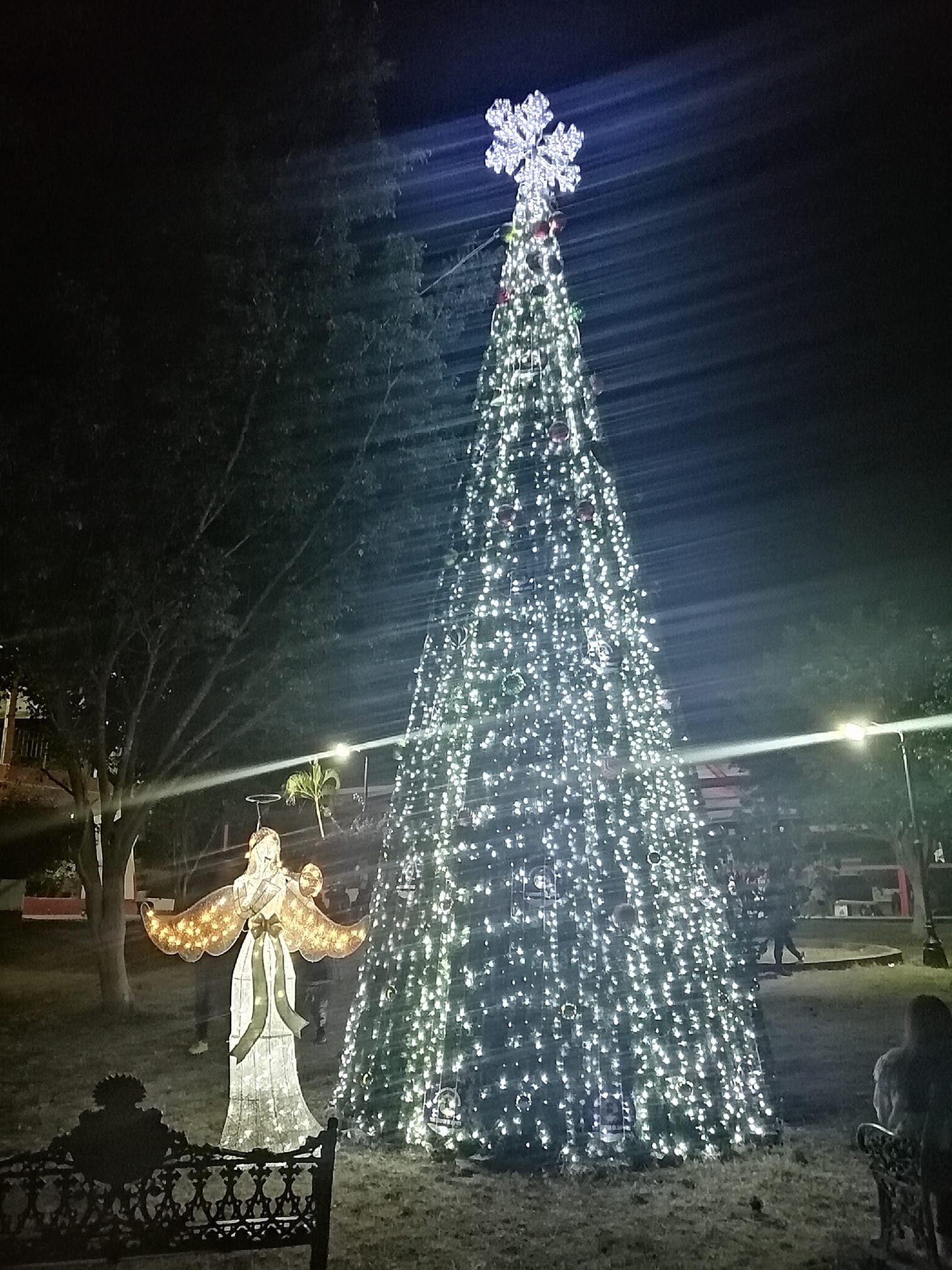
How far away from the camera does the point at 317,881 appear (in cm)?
693

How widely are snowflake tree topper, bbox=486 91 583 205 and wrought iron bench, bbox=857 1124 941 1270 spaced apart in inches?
312

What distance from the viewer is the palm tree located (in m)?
20.8

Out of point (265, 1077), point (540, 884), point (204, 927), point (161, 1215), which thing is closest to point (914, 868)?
point (540, 884)

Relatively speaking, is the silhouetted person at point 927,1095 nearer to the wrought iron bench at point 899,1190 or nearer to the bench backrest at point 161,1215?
the wrought iron bench at point 899,1190

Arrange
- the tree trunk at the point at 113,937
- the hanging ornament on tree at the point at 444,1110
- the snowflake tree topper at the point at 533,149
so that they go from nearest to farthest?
the hanging ornament on tree at the point at 444,1110 → the snowflake tree topper at the point at 533,149 → the tree trunk at the point at 113,937

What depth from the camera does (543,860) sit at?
697 centimetres

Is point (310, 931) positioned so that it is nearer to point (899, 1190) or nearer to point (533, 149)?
point (899, 1190)

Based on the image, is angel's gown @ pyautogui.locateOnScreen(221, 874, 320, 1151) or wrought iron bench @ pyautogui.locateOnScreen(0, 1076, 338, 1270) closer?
wrought iron bench @ pyautogui.locateOnScreen(0, 1076, 338, 1270)

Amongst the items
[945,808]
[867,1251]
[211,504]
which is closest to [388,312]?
[211,504]

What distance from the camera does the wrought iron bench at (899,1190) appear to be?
4578 millimetres

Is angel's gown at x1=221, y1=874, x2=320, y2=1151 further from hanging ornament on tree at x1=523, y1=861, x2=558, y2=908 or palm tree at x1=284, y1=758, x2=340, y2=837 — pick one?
palm tree at x1=284, y1=758, x2=340, y2=837

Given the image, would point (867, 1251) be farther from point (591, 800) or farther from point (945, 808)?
point (945, 808)

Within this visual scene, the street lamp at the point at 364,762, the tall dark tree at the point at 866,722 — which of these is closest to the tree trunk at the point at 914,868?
the tall dark tree at the point at 866,722

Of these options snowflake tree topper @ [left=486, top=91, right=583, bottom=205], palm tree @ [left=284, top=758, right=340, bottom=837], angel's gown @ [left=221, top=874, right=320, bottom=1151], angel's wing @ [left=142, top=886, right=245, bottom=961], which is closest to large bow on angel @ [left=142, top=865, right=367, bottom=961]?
angel's wing @ [left=142, top=886, right=245, bottom=961]
